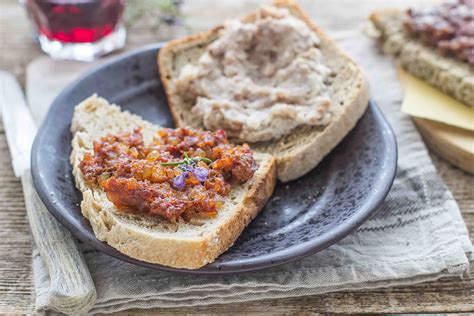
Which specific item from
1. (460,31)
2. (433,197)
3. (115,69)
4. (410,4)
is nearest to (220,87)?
(115,69)

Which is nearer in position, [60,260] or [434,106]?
[60,260]

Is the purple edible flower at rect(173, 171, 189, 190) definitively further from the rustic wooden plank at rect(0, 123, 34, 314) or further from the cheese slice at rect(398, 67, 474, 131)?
the cheese slice at rect(398, 67, 474, 131)

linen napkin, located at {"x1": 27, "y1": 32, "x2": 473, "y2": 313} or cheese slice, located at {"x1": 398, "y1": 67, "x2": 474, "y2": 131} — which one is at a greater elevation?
cheese slice, located at {"x1": 398, "y1": 67, "x2": 474, "y2": 131}

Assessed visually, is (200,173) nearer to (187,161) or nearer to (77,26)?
(187,161)

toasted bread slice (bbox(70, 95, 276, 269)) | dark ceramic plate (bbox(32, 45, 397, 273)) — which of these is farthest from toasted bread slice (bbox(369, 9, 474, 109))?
toasted bread slice (bbox(70, 95, 276, 269))

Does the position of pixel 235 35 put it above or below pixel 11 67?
above

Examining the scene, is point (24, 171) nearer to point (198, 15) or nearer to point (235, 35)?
point (235, 35)

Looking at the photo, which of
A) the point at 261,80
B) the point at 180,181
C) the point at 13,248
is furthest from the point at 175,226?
the point at 261,80
